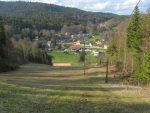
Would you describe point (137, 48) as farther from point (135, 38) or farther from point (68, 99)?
point (68, 99)

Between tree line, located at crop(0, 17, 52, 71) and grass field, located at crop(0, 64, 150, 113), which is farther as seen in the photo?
tree line, located at crop(0, 17, 52, 71)

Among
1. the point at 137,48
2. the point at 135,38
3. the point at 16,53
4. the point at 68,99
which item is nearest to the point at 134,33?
the point at 135,38

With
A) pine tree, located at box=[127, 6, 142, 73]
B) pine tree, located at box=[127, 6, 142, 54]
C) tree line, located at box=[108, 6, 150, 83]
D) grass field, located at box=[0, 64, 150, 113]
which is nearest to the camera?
grass field, located at box=[0, 64, 150, 113]

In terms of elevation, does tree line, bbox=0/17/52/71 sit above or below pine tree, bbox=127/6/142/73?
below

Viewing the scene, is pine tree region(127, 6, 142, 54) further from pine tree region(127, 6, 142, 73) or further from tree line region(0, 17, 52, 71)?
tree line region(0, 17, 52, 71)

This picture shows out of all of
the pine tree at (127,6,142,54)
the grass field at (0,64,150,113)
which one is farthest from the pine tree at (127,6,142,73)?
the grass field at (0,64,150,113)

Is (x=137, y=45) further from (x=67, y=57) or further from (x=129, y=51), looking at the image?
(x=67, y=57)

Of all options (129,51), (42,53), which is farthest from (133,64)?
(42,53)

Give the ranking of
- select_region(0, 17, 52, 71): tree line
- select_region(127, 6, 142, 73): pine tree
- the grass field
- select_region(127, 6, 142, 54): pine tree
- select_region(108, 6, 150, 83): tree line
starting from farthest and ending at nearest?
select_region(0, 17, 52, 71): tree line → select_region(127, 6, 142, 54): pine tree → select_region(127, 6, 142, 73): pine tree → select_region(108, 6, 150, 83): tree line → the grass field

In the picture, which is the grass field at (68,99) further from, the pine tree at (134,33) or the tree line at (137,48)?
the pine tree at (134,33)

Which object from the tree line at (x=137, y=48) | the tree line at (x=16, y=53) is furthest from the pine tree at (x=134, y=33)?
the tree line at (x=16, y=53)

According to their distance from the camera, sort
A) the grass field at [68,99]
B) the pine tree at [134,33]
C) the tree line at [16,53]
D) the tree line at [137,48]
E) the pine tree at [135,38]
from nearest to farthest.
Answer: the grass field at [68,99], the tree line at [137,48], the pine tree at [135,38], the pine tree at [134,33], the tree line at [16,53]

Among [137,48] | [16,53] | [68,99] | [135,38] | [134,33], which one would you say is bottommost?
[16,53]

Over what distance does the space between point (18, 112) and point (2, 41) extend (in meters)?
71.6
